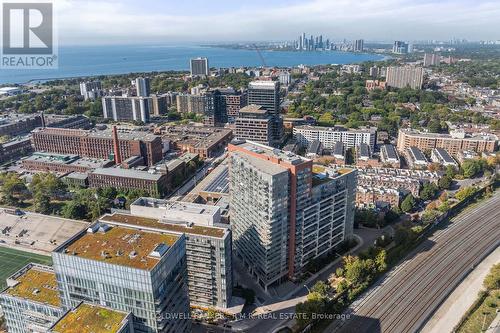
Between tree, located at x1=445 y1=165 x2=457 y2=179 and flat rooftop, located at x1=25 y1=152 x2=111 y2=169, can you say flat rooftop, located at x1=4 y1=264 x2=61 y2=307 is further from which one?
tree, located at x1=445 y1=165 x2=457 y2=179

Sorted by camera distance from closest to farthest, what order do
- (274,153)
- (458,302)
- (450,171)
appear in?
(458,302)
(274,153)
(450,171)

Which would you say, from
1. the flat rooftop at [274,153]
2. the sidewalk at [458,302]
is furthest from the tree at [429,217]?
the flat rooftop at [274,153]

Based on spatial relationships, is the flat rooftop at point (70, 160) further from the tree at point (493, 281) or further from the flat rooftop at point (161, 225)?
the tree at point (493, 281)

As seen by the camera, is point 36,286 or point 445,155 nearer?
point 36,286

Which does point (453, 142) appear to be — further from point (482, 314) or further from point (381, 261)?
point (482, 314)

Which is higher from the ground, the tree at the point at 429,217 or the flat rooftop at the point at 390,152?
the flat rooftop at the point at 390,152

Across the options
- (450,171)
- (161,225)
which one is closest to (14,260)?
(161,225)
